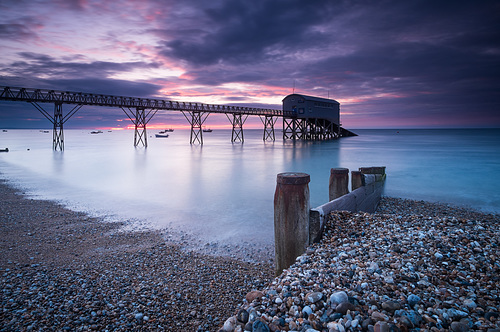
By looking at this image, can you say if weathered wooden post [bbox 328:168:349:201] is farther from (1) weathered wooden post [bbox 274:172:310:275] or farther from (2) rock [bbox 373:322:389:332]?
(2) rock [bbox 373:322:389:332]

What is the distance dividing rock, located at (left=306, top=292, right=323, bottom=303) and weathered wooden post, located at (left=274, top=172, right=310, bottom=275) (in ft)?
3.53

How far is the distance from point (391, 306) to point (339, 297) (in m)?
0.44

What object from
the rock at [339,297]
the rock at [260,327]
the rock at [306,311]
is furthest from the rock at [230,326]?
the rock at [339,297]

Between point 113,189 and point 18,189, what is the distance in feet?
12.8

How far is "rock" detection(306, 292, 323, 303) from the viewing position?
2629 mm

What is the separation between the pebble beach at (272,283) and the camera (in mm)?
2463

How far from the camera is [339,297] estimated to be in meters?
2.58

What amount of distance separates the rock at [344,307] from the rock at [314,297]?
7.9 inches

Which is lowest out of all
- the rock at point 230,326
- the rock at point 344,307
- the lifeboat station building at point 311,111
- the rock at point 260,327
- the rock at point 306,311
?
the rock at point 230,326

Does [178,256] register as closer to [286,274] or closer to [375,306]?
[286,274]

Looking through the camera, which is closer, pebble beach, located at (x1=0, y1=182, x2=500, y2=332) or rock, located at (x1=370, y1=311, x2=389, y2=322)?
rock, located at (x1=370, y1=311, x2=389, y2=322)

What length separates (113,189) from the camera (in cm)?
1332

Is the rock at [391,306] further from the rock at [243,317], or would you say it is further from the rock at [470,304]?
the rock at [243,317]

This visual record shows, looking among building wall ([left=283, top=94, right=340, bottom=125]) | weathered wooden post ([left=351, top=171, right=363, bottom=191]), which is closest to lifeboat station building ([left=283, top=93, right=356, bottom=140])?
building wall ([left=283, top=94, right=340, bottom=125])
